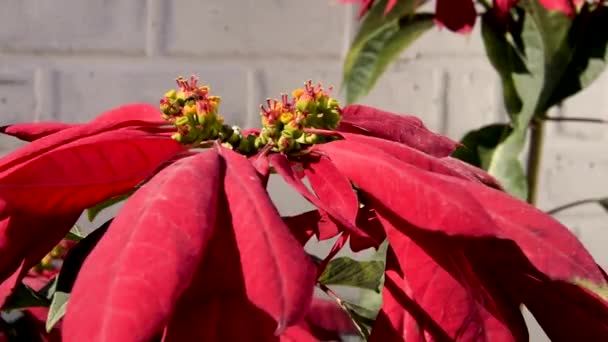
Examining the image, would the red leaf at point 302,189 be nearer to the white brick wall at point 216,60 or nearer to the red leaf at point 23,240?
the red leaf at point 23,240

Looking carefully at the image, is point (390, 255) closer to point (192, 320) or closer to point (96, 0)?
point (192, 320)

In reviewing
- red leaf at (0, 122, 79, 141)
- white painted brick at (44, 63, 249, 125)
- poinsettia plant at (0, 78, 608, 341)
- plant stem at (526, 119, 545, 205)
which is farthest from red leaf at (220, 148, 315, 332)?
white painted brick at (44, 63, 249, 125)

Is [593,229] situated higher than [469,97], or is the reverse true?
[469,97]

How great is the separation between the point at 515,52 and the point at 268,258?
0.47m

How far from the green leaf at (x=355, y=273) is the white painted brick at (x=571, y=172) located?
743 millimetres

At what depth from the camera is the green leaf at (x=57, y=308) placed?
0.75ft

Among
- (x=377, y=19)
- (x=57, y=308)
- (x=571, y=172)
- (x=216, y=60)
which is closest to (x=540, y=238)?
(x=57, y=308)

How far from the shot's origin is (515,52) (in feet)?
2.01

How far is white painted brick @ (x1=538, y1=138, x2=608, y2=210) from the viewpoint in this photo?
3.31 ft

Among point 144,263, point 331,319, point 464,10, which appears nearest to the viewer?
point 144,263

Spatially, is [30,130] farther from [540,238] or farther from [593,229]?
[593,229]

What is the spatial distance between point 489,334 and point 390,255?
43mm

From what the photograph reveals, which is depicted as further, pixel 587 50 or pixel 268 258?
pixel 587 50

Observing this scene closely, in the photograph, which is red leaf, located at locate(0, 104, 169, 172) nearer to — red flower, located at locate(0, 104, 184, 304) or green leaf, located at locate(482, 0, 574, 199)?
red flower, located at locate(0, 104, 184, 304)
